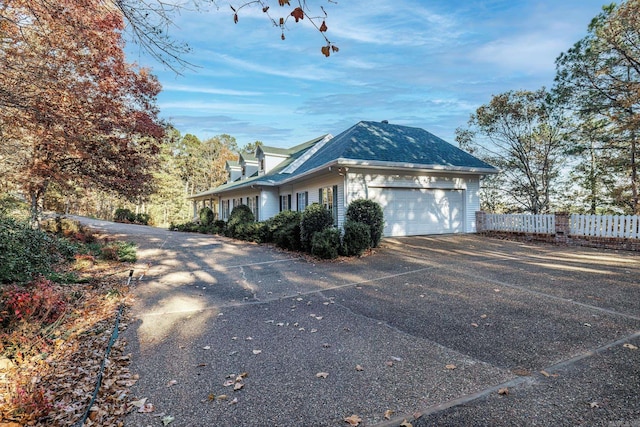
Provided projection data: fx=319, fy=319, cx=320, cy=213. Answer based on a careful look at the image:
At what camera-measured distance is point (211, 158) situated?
47.8 meters

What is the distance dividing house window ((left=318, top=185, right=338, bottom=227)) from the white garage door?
4.82 feet

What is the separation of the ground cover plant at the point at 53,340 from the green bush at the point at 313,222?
5319mm

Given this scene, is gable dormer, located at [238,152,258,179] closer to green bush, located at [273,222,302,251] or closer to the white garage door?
green bush, located at [273,222,302,251]

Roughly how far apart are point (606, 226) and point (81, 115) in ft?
51.6

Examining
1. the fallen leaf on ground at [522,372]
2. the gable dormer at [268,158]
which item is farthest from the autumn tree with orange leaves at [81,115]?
the gable dormer at [268,158]

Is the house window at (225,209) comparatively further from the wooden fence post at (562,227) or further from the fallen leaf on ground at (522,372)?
the fallen leaf on ground at (522,372)

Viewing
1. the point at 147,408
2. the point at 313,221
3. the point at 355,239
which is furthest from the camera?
the point at 313,221

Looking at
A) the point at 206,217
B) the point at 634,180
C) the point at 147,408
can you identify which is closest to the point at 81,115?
the point at 147,408

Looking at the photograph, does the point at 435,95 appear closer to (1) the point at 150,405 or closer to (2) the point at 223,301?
(2) the point at 223,301

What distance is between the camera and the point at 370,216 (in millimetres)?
10461

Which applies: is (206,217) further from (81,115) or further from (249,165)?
(81,115)

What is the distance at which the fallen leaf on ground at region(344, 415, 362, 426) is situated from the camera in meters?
2.47

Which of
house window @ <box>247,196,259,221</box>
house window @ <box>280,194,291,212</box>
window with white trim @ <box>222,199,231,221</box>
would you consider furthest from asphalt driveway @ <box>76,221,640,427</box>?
window with white trim @ <box>222,199,231,221</box>

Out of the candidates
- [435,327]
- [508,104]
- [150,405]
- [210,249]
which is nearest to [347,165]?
[210,249]
